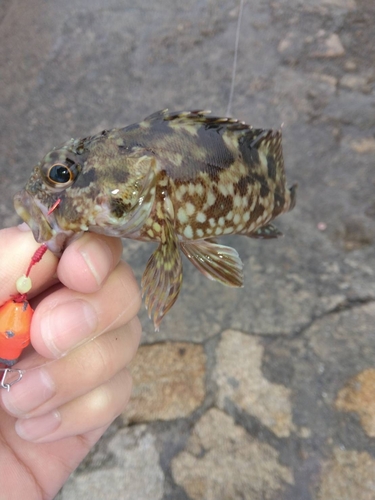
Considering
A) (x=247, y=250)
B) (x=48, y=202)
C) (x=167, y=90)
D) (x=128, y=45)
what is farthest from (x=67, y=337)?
(x=128, y=45)

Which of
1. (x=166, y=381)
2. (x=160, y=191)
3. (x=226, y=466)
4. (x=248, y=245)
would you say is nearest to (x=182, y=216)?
(x=160, y=191)

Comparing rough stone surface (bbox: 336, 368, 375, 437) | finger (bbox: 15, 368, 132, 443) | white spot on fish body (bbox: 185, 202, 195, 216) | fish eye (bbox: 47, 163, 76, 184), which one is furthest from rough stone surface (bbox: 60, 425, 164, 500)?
fish eye (bbox: 47, 163, 76, 184)

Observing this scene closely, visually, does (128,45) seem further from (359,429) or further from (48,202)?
(359,429)

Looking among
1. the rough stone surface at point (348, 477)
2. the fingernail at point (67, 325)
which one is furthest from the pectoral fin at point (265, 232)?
the rough stone surface at point (348, 477)

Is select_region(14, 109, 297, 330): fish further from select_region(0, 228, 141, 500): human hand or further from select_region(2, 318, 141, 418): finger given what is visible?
select_region(2, 318, 141, 418): finger

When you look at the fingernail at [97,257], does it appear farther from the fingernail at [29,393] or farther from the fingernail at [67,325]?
the fingernail at [29,393]

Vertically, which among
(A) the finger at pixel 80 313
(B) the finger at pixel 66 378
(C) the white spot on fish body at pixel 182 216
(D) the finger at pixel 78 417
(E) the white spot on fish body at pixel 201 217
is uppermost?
(C) the white spot on fish body at pixel 182 216
